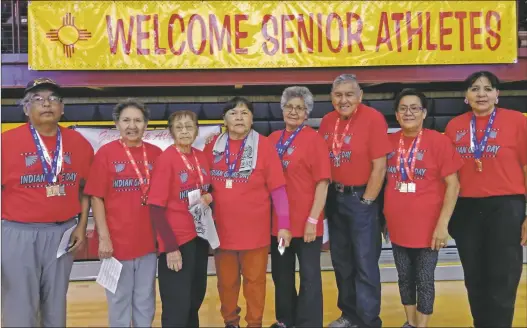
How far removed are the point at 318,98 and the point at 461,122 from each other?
18.4ft

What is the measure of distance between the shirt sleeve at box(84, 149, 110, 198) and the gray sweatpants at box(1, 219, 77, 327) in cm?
30

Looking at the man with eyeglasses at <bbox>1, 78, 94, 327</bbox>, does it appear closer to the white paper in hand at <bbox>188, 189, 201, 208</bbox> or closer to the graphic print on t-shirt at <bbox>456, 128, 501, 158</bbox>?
the white paper in hand at <bbox>188, 189, 201, 208</bbox>

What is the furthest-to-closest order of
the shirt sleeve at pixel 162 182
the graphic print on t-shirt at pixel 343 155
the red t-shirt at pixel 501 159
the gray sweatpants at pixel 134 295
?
the graphic print on t-shirt at pixel 343 155 → the red t-shirt at pixel 501 159 → the gray sweatpants at pixel 134 295 → the shirt sleeve at pixel 162 182

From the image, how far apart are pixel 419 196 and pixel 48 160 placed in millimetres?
2095

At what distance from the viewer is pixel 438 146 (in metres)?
2.50

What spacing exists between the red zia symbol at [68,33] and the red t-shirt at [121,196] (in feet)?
11.8

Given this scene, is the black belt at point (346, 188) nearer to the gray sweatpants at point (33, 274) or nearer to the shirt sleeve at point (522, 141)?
the shirt sleeve at point (522, 141)

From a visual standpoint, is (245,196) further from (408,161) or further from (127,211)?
(408,161)

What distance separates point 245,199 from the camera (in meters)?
2.44

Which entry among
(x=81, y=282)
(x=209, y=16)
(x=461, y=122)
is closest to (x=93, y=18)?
(x=209, y=16)

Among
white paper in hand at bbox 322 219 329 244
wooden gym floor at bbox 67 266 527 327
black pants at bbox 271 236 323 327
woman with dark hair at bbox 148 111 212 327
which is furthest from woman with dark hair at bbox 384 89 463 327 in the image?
woman with dark hair at bbox 148 111 212 327

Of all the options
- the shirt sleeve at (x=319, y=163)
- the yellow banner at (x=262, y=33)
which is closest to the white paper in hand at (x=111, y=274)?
the shirt sleeve at (x=319, y=163)

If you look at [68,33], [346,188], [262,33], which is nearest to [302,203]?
[346,188]

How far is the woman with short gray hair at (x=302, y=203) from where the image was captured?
2.52 meters
